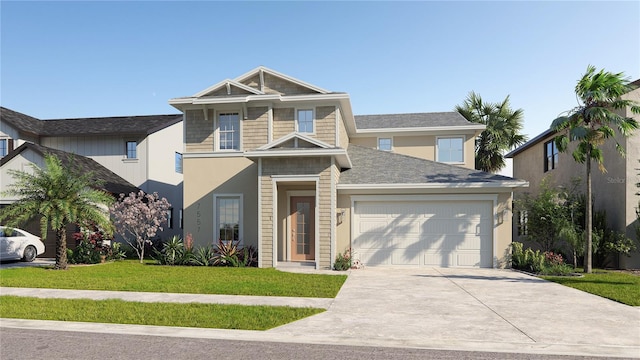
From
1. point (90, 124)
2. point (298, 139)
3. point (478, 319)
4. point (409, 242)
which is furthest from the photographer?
point (90, 124)

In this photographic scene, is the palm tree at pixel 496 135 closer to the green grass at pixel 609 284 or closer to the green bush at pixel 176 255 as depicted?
the green grass at pixel 609 284

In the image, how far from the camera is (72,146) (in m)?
22.5

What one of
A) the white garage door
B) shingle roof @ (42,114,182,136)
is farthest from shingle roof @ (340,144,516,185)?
shingle roof @ (42,114,182,136)

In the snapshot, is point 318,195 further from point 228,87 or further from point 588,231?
point 588,231

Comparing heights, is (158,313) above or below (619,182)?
below

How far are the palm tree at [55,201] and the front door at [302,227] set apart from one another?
6.82m

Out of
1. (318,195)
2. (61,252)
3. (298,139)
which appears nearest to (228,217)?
(318,195)

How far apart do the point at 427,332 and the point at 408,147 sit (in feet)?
51.7

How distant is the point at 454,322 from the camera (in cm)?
723

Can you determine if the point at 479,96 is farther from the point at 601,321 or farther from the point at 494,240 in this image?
the point at 601,321

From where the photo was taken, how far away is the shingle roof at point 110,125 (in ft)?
71.4

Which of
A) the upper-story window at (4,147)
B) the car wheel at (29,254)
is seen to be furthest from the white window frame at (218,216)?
the upper-story window at (4,147)

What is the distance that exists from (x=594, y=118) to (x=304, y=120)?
10.2 m

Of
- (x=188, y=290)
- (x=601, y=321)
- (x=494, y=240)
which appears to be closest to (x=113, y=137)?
(x=188, y=290)
